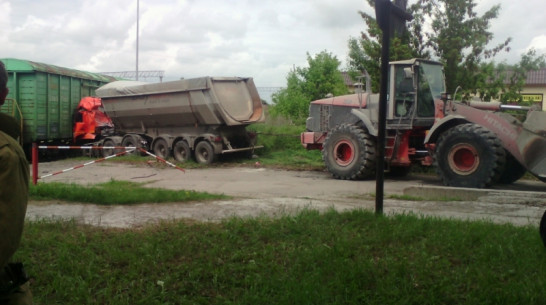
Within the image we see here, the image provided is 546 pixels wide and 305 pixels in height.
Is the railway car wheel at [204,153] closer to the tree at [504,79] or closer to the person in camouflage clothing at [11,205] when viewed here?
the tree at [504,79]

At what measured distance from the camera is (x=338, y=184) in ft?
40.6

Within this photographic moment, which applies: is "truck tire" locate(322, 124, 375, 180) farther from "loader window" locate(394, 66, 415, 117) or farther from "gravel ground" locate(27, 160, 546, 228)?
"loader window" locate(394, 66, 415, 117)

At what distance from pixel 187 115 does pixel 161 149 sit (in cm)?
194

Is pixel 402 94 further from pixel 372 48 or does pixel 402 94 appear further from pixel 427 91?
pixel 372 48

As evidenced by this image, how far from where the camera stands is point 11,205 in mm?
2279

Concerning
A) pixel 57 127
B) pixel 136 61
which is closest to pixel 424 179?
pixel 57 127

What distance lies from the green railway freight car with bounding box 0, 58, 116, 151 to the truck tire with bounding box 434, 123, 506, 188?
12.6 m

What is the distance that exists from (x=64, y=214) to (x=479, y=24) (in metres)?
14.1

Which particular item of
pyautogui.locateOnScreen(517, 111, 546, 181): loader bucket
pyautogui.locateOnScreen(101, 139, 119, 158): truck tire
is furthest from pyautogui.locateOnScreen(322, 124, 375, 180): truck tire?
pyautogui.locateOnScreen(101, 139, 119, 158): truck tire

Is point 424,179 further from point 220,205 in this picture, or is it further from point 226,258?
point 226,258

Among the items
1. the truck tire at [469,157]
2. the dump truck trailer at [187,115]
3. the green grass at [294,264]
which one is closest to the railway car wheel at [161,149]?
the dump truck trailer at [187,115]

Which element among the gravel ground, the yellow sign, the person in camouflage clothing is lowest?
the gravel ground

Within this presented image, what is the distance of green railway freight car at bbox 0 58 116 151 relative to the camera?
58.9 feet

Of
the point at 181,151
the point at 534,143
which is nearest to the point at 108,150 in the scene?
the point at 181,151
